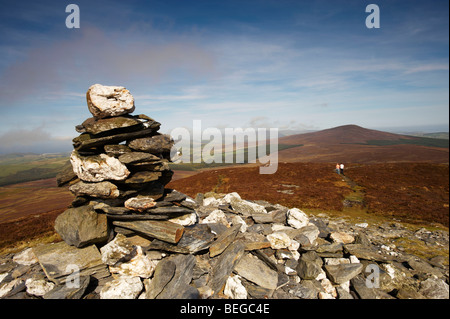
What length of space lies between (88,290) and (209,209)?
7732 mm

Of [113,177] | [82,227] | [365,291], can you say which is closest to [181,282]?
[82,227]

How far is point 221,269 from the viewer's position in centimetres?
809

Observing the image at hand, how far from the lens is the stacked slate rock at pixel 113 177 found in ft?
27.9

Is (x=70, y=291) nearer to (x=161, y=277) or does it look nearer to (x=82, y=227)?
(x=82, y=227)

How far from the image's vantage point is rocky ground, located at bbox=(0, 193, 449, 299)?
7.23 metres

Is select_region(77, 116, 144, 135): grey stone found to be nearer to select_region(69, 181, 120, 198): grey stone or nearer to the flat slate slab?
select_region(69, 181, 120, 198): grey stone

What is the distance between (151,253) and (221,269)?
315cm

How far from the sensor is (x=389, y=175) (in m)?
32.6

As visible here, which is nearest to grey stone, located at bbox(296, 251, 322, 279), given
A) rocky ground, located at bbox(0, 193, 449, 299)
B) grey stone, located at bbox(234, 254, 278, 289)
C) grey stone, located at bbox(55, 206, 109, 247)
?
rocky ground, located at bbox(0, 193, 449, 299)

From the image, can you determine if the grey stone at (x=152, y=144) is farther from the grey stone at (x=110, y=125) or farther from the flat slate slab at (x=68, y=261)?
the flat slate slab at (x=68, y=261)

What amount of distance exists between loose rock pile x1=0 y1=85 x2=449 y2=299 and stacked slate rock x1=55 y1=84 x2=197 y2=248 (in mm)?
45

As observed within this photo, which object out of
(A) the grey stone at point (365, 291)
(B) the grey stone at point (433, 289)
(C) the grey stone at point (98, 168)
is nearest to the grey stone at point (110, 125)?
(C) the grey stone at point (98, 168)

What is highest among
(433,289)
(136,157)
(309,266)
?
(136,157)

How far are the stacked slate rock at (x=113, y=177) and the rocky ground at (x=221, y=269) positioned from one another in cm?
59
